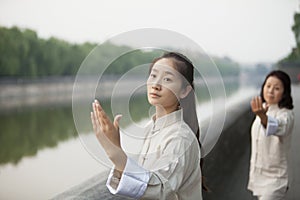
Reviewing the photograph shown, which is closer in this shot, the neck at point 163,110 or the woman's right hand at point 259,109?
the neck at point 163,110

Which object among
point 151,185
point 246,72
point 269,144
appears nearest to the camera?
point 151,185

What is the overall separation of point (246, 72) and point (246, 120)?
0.58 ft

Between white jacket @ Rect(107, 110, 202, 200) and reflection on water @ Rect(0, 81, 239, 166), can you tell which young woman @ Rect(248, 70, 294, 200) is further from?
reflection on water @ Rect(0, 81, 239, 166)

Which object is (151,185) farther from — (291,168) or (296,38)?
(296,38)

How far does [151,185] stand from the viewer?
848 mm

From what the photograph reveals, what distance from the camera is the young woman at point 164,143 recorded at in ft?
2.72

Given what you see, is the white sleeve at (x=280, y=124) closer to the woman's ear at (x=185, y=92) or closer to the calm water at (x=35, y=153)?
the woman's ear at (x=185, y=92)

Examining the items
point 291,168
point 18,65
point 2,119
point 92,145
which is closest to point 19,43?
point 18,65

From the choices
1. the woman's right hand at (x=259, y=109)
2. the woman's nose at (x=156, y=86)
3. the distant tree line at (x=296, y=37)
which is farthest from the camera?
the distant tree line at (x=296, y=37)

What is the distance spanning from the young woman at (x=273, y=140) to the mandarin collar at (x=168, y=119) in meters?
0.47

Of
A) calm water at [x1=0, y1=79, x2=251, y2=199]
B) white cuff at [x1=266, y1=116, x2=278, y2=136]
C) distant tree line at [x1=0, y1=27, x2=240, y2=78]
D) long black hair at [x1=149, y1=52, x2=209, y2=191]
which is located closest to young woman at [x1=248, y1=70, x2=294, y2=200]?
white cuff at [x1=266, y1=116, x2=278, y2=136]

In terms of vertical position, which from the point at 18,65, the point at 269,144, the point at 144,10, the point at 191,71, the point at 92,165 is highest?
the point at 144,10

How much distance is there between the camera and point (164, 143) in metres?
0.93

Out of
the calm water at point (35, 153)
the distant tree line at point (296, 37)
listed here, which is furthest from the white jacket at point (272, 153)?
the calm water at point (35, 153)
